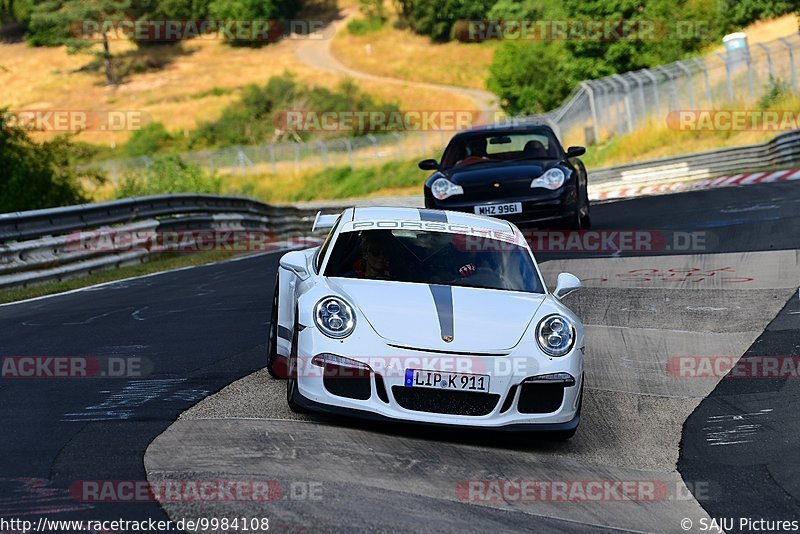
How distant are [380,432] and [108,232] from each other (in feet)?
37.7

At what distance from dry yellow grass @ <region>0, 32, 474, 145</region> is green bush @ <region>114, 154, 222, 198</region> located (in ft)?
180

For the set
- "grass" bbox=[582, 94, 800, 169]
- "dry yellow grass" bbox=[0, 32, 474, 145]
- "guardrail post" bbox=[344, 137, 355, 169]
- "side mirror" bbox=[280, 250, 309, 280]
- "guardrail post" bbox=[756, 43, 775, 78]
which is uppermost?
"side mirror" bbox=[280, 250, 309, 280]

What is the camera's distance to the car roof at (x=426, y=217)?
809 centimetres

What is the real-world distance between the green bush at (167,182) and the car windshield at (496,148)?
13609 millimetres

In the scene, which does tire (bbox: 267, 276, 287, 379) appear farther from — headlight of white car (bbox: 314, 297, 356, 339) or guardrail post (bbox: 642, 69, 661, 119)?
guardrail post (bbox: 642, 69, 661, 119)

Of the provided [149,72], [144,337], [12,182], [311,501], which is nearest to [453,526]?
[311,501]

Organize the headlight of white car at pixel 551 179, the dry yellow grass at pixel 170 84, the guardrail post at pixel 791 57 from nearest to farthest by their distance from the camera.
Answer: the headlight of white car at pixel 551 179
the guardrail post at pixel 791 57
the dry yellow grass at pixel 170 84

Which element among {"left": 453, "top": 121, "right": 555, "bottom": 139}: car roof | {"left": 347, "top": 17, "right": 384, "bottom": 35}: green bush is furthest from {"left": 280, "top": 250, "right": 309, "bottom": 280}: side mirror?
{"left": 347, "top": 17, "right": 384, "bottom": 35}: green bush

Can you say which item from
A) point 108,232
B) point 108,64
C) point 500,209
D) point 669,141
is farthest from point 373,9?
point 500,209

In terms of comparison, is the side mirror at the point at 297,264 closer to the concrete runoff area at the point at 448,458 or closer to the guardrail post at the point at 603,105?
the concrete runoff area at the point at 448,458

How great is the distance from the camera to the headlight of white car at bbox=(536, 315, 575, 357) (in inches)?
266

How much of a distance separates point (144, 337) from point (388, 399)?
4.00 meters

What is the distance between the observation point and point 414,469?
5953 mm

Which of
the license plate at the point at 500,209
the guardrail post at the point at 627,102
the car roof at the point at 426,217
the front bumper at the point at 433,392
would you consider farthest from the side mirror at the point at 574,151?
the guardrail post at the point at 627,102
